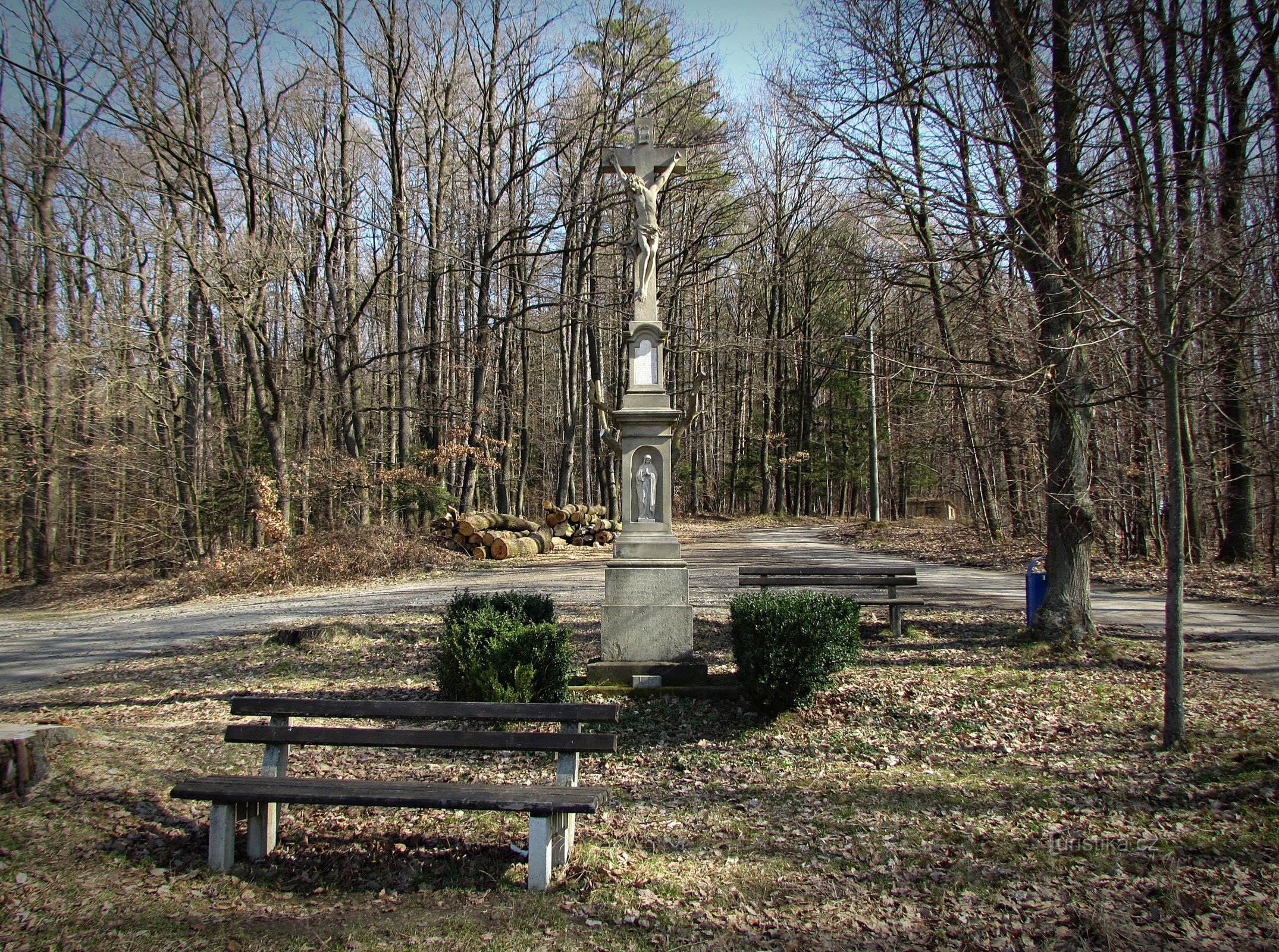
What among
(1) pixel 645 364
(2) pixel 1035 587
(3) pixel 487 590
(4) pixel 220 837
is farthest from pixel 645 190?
(3) pixel 487 590

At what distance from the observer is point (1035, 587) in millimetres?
8359

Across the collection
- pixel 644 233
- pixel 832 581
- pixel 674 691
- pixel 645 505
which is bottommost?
pixel 674 691

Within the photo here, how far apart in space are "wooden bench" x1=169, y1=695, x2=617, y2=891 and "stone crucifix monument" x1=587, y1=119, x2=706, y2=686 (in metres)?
3.32

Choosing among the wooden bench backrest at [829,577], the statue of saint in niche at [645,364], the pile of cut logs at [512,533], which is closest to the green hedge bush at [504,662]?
the statue of saint in niche at [645,364]

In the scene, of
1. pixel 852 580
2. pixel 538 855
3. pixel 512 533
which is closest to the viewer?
pixel 538 855

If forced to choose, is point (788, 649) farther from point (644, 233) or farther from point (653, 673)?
point (644, 233)

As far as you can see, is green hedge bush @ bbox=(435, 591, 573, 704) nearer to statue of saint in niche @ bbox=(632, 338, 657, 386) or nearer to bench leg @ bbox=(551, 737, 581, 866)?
bench leg @ bbox=(551, 737, 581, 866)

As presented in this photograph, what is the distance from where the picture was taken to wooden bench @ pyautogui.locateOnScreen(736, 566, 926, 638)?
8945 mm

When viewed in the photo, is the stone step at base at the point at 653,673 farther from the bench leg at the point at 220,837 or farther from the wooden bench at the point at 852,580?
the bench leg at the point at 220,837

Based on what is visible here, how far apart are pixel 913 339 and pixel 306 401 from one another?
681 inches

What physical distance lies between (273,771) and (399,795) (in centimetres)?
92

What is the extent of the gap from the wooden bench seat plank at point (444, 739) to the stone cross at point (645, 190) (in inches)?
202

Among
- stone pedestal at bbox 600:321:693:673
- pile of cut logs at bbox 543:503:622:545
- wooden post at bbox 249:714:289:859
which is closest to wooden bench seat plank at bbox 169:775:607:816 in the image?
wooden post at bbox 249:714:289:859

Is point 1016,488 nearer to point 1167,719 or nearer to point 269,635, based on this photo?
point 1167,719
